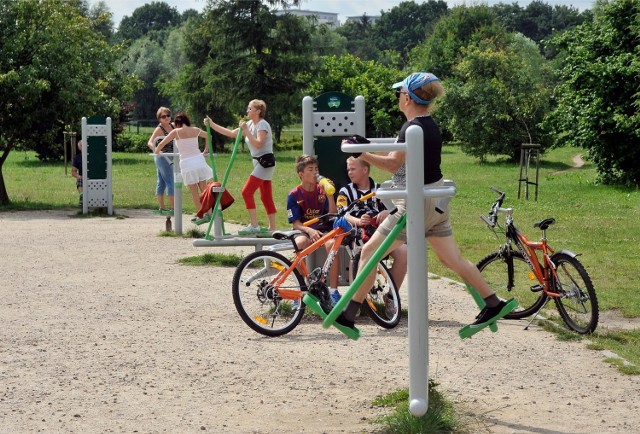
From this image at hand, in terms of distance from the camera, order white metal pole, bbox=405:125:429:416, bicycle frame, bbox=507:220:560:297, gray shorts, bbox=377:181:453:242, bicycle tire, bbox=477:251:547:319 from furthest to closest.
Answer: bicycle tire, bbox=477:251:547:319 < bicycle frame, bbox=507:220:560:297 < gray shorts, bbox=377:181:453:242 < white metal pole, bbox=405:125:429:416

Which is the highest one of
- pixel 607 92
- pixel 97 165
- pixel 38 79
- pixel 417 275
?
pixel 607 92

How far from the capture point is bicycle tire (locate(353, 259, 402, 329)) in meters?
8.45

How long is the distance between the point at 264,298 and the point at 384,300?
35.3 inches

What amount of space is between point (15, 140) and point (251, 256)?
14.5 metres

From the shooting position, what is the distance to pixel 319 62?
61.9 m

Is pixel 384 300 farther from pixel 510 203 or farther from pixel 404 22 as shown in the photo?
pixel 404 22

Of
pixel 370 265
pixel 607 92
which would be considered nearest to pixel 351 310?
pixel 370 265

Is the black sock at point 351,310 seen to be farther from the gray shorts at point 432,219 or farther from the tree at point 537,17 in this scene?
the tree at point 537,17

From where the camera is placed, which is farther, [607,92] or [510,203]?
[607,92]

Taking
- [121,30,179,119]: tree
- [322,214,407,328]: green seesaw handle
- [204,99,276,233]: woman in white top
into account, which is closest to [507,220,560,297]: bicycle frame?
[322,214,407,328]: green seesaw handle

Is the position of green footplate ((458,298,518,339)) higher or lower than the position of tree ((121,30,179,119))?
lower

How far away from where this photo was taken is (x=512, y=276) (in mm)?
9297

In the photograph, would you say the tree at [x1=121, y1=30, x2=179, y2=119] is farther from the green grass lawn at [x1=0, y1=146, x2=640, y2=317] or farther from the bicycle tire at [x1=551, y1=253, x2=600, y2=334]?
the bicycle tire at [x1=551, y1=253, x2=600, y2=334]

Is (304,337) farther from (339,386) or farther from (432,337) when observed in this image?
(339,386)
